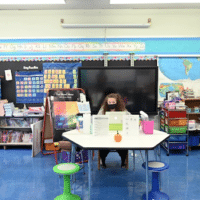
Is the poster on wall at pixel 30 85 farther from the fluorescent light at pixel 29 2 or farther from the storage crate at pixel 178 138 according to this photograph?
the storage crate at pixel 178 138

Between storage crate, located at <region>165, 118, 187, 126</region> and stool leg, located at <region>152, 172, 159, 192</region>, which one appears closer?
stool leg, located at <region>152, 172, 159, 192</region>

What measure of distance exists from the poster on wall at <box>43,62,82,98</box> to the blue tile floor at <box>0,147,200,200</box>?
1.67 metres

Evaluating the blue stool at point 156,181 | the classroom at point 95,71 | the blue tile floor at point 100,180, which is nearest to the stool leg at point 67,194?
the blue tile floor at point 100,180

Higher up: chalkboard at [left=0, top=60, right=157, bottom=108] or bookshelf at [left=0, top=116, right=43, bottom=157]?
chalkboard at [left=0, top=60, right=157, bottom=108]

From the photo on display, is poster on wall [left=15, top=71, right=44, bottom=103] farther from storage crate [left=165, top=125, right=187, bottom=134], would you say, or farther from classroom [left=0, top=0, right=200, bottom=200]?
storage crate [left=165, top=125, right=187, bottom=134]

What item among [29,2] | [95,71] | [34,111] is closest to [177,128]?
[95,71]

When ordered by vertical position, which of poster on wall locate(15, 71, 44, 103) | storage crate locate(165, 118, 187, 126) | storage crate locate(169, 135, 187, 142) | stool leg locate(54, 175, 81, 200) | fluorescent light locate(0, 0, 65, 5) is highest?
fluorescent light locate(0, 0, 65, 5)

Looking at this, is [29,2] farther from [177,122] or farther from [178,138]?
[178,138]

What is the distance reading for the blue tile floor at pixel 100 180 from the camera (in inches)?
104

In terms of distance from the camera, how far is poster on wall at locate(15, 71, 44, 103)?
468cm

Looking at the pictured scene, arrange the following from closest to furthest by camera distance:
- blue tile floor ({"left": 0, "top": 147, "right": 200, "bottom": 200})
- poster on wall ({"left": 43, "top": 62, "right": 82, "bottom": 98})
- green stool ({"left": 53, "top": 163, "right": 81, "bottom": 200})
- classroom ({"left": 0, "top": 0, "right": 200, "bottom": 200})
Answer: green stool ({"left": 53, "top": 163, "right": 81, "bottom": 200}) → blue tile floor ({"left": 0, "top": 147, "right": 200, "bottom": 200}) → classroom ({"left": 0, "top": 0, "right": 200, "bottom": 200}) → poster on wall ({"left": 43, "top": 62, "right": 82, "bottom": 98})

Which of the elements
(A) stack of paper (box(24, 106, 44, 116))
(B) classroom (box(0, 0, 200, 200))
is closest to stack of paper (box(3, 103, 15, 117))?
(B) classroom (box(0, 0, 200, 200))

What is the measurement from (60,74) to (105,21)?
1603 mm

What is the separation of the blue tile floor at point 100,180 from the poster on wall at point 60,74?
1669 millimetres
